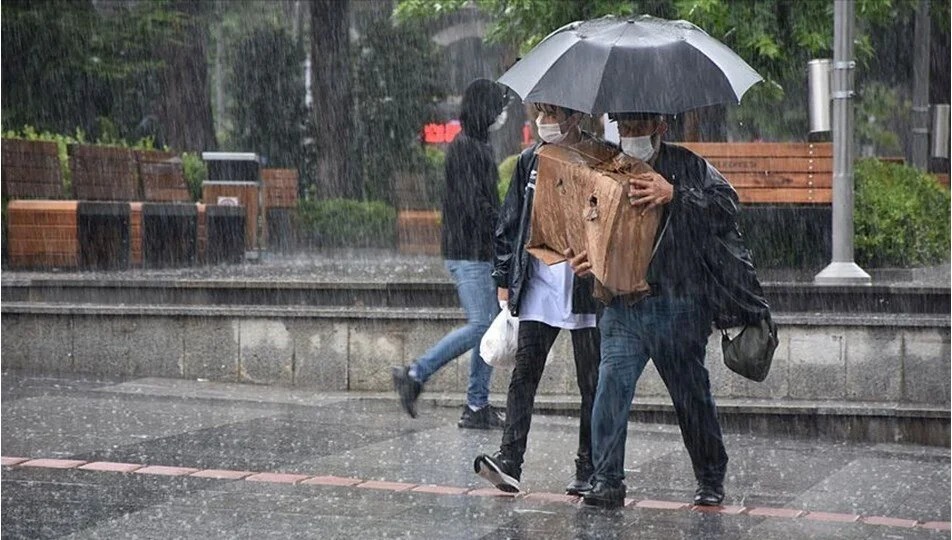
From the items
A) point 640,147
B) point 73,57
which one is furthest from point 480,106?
point 73,57

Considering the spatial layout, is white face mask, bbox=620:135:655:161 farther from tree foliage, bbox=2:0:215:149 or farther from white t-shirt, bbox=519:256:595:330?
tree foliage, bbox=2:0:215:149

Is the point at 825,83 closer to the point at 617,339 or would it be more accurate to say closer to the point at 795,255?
the point at 795,255

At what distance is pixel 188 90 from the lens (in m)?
30.1

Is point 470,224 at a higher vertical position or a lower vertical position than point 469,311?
higher

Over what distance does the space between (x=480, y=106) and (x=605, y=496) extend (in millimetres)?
3064

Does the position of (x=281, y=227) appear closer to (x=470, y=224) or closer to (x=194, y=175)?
(x=194, y=175)

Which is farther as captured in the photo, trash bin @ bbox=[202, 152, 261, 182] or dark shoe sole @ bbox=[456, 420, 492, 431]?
trash bin @ bbox=[202, 152, 261, 182]

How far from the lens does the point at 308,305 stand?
13430mm

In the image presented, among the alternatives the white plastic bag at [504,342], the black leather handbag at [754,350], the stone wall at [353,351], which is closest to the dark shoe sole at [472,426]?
the stone wall at [353,351]

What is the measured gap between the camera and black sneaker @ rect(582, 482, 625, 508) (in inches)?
304

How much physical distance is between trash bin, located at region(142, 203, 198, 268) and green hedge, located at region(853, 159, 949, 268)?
7.16 meters

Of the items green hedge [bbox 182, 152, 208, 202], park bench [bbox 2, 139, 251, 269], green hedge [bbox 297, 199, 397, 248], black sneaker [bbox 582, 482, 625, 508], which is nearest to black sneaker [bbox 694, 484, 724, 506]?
black sneaker [bbox 582, 482, 625, 508]

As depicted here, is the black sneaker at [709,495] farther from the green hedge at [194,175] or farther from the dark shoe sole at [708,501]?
the green hedge at [194,175]

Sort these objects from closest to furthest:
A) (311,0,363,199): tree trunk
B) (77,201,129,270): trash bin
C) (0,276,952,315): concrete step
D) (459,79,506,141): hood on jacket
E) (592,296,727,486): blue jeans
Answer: (592,296,727,486): blue jeans < (459,79,506,141): hood on jacket < (0,276,952,315): concrete step < (77,201,129,270): trash bin < (311,0,363,199): tree trunk
